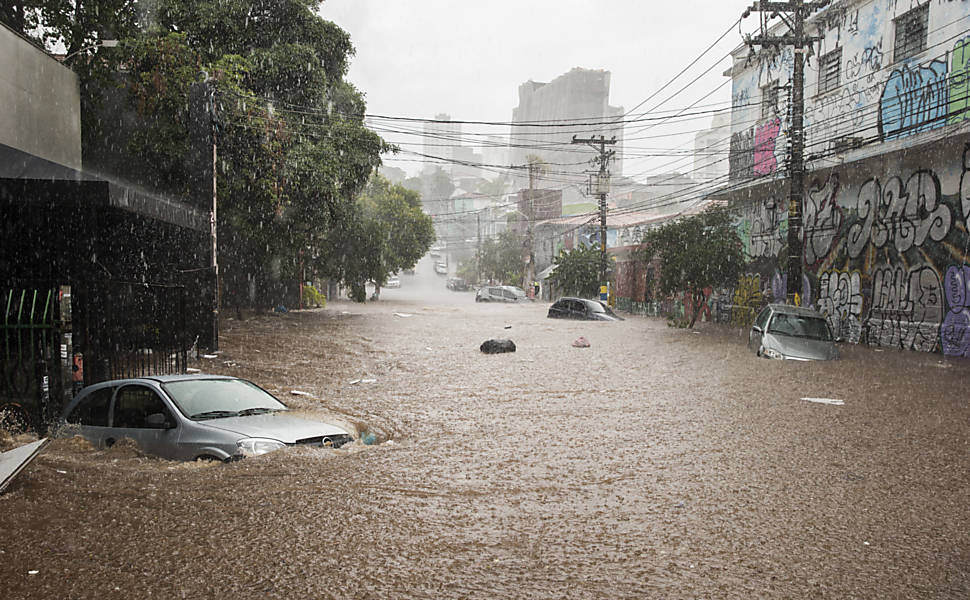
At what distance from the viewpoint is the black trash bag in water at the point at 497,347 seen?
1920cm

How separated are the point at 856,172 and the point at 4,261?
21.0 meters

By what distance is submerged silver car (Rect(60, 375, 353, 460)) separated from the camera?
668 centimetres

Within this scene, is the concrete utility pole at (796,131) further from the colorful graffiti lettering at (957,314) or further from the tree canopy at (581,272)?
the tree canopy at (581,272)

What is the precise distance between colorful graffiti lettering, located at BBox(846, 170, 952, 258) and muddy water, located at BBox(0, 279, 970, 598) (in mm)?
7841

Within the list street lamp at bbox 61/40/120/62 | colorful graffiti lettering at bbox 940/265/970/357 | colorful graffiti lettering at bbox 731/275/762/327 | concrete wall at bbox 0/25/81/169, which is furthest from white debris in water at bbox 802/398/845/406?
street lamp at bbox 61/40/120/62

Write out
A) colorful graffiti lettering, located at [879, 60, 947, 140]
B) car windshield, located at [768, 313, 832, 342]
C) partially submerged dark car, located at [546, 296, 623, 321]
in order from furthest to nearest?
Result: 1. partially submerged dark car, located at [546, 296, 623, 321]
2. colorful graffiti lettering, located at [879, 60, 947, 140]
3. car windshield, located at [768, 313, 832, 342]

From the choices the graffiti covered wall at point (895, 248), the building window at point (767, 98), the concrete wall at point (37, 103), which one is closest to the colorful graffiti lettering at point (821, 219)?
the graffiti covered wall at point (895, 248)

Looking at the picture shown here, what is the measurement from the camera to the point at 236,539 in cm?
495

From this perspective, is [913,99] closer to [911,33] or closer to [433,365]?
[911,33]

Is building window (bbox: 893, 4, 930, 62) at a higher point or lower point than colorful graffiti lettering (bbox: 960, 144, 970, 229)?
higher

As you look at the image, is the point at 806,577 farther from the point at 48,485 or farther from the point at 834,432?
the point at 48,485

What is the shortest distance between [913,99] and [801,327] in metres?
8.06

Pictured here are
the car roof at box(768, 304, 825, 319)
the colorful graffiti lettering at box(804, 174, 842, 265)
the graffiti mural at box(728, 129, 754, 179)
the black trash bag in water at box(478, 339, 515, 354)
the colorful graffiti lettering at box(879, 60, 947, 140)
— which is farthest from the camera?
the graffiti mural at box(728, 129, 754, 179)

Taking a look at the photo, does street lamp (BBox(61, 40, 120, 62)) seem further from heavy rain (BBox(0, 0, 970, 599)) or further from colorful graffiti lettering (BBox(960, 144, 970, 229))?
colorful graffiti lettering (BBox(960, 144, 970, 229))
